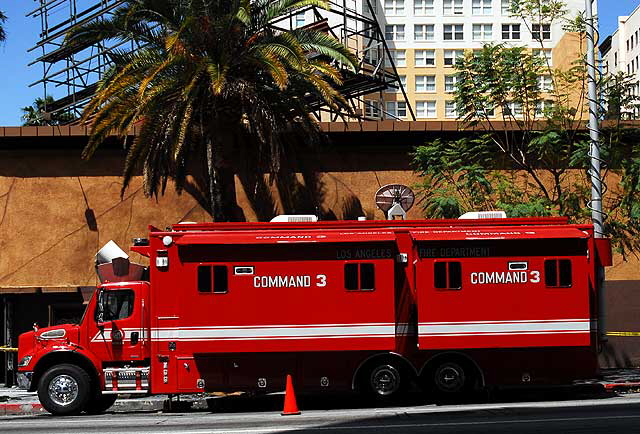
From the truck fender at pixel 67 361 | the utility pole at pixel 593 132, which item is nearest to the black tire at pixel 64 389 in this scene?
the truck fender at pixel 67 361

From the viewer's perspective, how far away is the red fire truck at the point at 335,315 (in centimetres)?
1688

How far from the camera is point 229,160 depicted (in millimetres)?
22688

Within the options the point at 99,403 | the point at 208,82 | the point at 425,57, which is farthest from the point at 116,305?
the point at 425,57

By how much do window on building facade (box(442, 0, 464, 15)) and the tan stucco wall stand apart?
5703cm

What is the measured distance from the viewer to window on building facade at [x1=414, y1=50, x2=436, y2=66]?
79000 millimetres

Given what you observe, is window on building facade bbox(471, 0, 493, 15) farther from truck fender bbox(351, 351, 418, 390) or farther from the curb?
the curb

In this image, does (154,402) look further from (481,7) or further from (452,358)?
(481,7)

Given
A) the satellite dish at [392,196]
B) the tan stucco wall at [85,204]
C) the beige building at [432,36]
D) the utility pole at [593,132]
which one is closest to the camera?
the utility pole at [593,132]

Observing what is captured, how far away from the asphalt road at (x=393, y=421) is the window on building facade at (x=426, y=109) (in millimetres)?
62792

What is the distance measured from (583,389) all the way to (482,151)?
25.9ft

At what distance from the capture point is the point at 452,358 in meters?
17.4

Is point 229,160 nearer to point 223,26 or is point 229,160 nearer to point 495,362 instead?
point 223,26

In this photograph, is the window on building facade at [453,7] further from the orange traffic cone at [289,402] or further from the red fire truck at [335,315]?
the orange traffic cone at [289,402]

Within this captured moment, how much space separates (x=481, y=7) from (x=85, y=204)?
6149 cm
